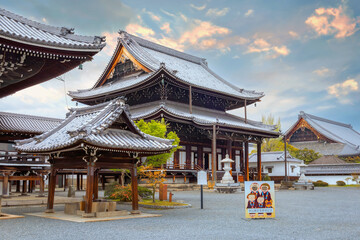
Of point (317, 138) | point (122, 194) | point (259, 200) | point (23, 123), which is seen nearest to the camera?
point (259, 200)

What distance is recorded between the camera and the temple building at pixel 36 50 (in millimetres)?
12133

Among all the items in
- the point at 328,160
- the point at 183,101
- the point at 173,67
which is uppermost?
the point at 173,67

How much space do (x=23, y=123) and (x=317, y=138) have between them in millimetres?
50940

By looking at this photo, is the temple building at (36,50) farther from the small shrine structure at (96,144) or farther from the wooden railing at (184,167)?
the wooden railing at (184,167)

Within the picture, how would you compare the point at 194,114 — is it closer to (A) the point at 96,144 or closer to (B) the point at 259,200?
(B) the point at 259,200

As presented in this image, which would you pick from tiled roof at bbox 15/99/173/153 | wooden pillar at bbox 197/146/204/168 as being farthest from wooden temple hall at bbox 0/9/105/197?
wooden pillar at bbox 197/146/204/168

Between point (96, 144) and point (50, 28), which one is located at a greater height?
point (50, 28)

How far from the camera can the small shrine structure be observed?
43.4ft

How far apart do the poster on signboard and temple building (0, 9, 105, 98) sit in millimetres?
7563

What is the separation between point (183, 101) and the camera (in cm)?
3997

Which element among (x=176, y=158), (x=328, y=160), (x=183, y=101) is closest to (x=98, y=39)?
(x=176, y=158)

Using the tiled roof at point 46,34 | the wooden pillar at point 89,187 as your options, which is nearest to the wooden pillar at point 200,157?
the wooden pillar at point 89,187

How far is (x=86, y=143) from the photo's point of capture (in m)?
12.8

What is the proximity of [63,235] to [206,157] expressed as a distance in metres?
30.8
